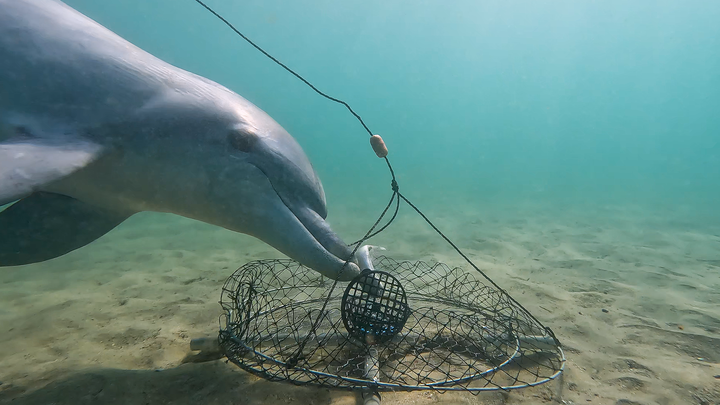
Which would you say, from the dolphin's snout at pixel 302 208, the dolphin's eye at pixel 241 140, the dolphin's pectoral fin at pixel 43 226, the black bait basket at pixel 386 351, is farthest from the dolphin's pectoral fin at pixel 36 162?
the black bait basket at pixel 386 351

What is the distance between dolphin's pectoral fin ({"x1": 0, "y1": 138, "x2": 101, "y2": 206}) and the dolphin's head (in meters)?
0.73

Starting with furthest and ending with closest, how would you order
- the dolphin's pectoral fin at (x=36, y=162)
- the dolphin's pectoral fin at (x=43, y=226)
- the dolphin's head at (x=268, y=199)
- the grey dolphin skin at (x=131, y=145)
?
the dolphin's pectoral fin at (x=43, y=226) < the dolphin's head at (x=268, y=199) < the grey dolphin skin at (x=131, y=145) < the dolphin's pectoral fin at (x=36, y=162)

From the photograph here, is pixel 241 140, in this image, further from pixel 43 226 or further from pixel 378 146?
pixel 43 226

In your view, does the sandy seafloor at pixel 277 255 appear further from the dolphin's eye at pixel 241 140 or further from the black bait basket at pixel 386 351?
the dolphin's eye at pixel 241 140

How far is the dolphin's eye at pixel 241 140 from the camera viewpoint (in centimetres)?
235

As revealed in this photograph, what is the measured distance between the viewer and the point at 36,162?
1.79m

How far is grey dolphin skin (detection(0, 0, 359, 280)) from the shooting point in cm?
214

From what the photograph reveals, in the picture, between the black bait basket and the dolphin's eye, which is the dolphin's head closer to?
the dolphin's eye

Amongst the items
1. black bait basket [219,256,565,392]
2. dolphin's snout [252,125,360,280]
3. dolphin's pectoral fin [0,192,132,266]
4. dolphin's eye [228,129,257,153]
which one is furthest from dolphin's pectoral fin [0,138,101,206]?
black bait basket [219,256,565,392]

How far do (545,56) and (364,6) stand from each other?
2319 inches

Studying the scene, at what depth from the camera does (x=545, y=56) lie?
92125 mm

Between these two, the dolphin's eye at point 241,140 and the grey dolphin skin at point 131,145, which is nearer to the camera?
the grey dolphin skin at point 131,145

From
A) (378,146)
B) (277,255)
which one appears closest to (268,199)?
(378,146)

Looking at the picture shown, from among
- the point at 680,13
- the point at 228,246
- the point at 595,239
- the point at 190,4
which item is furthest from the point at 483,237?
the point at 680,13
